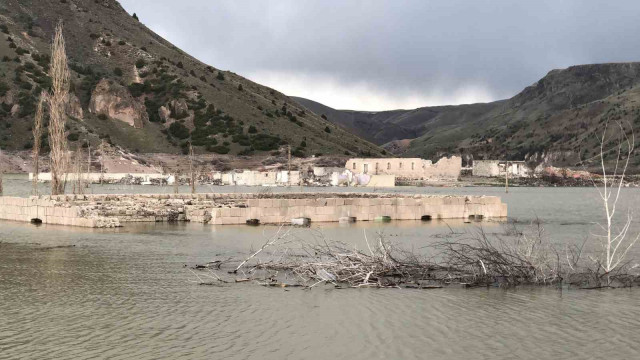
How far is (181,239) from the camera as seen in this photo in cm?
2492

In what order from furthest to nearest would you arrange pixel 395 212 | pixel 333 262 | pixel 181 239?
pixel 395 212 → pixel 181 239 → pixel 333 262

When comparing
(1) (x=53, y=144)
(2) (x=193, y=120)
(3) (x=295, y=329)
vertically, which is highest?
(2) (x=193, y=120)

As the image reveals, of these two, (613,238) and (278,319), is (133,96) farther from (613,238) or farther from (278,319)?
(278,319)

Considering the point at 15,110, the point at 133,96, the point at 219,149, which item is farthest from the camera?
the point at 133,96

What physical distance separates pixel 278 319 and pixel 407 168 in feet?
307

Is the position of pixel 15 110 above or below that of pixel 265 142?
above

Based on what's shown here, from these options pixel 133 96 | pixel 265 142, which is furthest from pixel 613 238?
pixel 133 96

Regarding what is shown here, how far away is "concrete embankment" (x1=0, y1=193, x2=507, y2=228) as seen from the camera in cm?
2967

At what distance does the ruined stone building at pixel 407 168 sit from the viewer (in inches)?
3942

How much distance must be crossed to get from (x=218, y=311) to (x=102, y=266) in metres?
6.31

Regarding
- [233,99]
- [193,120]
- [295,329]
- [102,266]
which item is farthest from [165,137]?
[295,329]

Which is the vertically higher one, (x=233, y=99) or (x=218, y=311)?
(x=233, y=99)

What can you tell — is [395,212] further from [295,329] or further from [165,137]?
[165,137]

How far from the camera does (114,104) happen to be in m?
106
